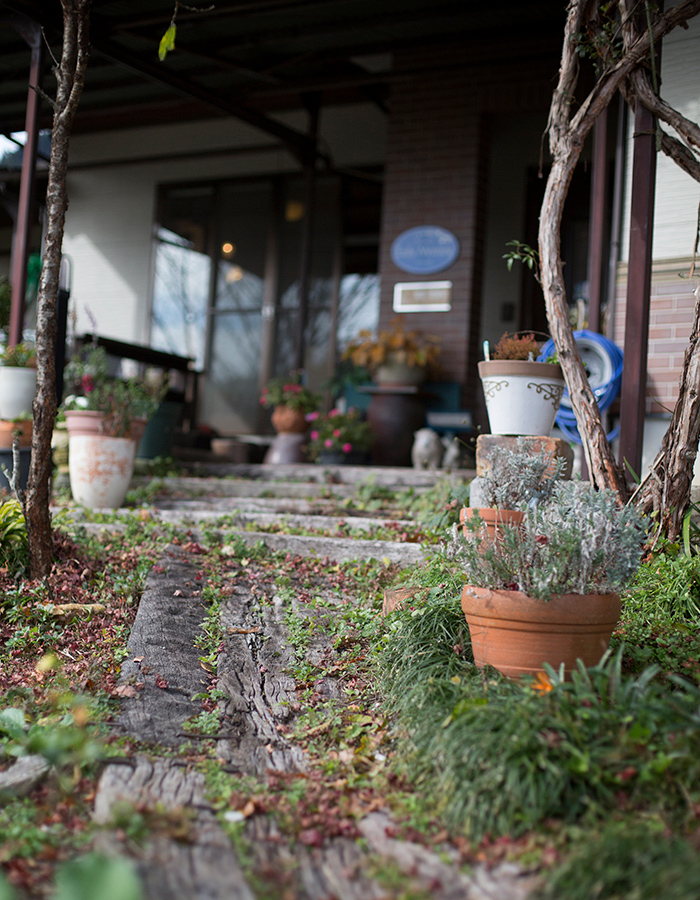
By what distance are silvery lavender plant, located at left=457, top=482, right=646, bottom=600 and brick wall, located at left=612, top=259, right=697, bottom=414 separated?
2299 millimetres

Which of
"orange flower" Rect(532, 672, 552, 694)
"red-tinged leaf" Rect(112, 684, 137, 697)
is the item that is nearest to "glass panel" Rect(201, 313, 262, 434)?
"red-tinged leaf" Rect(112, 684, 137, 697)

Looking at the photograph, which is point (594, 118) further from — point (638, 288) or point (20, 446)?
point (20, 446)

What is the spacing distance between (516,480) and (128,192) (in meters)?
8.16

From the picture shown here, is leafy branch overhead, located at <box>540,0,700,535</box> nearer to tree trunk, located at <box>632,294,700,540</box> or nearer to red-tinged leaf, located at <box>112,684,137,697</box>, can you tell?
tree trunk, located at <box>632,294,700,540</box>

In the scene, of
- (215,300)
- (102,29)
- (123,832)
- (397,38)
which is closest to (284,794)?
(123,832)

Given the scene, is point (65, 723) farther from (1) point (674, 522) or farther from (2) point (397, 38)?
(2) point (397, 38)

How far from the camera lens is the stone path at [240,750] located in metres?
1.61

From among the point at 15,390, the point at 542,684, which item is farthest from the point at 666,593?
the point at 15,390

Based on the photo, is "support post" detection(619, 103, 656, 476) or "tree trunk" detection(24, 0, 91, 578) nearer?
"tree trunk" detection(24, 0, 91, 578)

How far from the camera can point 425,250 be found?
7.24 metres

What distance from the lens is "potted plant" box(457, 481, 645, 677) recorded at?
2.25 m

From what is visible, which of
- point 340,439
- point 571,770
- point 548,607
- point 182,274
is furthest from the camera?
point 182,274

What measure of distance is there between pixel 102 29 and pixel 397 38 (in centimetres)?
245

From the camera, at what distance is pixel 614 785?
6.00 ft
